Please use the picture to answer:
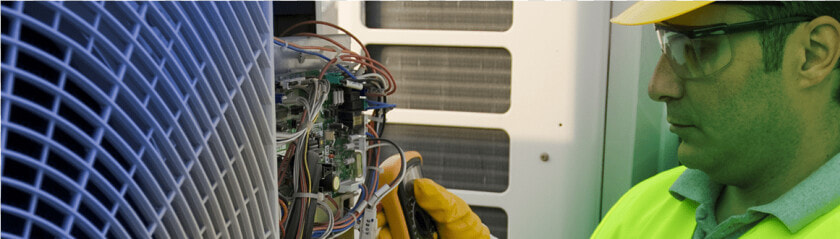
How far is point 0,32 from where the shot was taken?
848 millimetres

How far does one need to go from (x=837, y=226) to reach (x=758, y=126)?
0.17 metres

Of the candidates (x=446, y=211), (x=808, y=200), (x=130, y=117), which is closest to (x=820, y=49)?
(x=808, y=200)

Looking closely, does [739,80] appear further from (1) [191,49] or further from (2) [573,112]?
(2) [573,112]

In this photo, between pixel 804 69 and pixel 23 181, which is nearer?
pixel 23 181

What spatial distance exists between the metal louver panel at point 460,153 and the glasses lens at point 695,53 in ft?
6.14

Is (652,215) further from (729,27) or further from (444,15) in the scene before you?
(444,15)

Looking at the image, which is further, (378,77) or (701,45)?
(378,77)

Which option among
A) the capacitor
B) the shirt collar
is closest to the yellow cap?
the shirt collar

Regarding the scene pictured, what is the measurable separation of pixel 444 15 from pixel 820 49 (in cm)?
199

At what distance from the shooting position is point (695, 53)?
1.08 m

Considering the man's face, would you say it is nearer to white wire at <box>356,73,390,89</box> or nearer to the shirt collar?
the shirt collar

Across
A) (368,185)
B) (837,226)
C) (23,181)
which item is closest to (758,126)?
(837,226)

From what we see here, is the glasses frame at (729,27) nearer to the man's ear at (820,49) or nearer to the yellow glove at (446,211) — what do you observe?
the man's ear at (820,49)

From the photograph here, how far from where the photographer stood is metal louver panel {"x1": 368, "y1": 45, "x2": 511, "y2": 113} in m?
2.93
